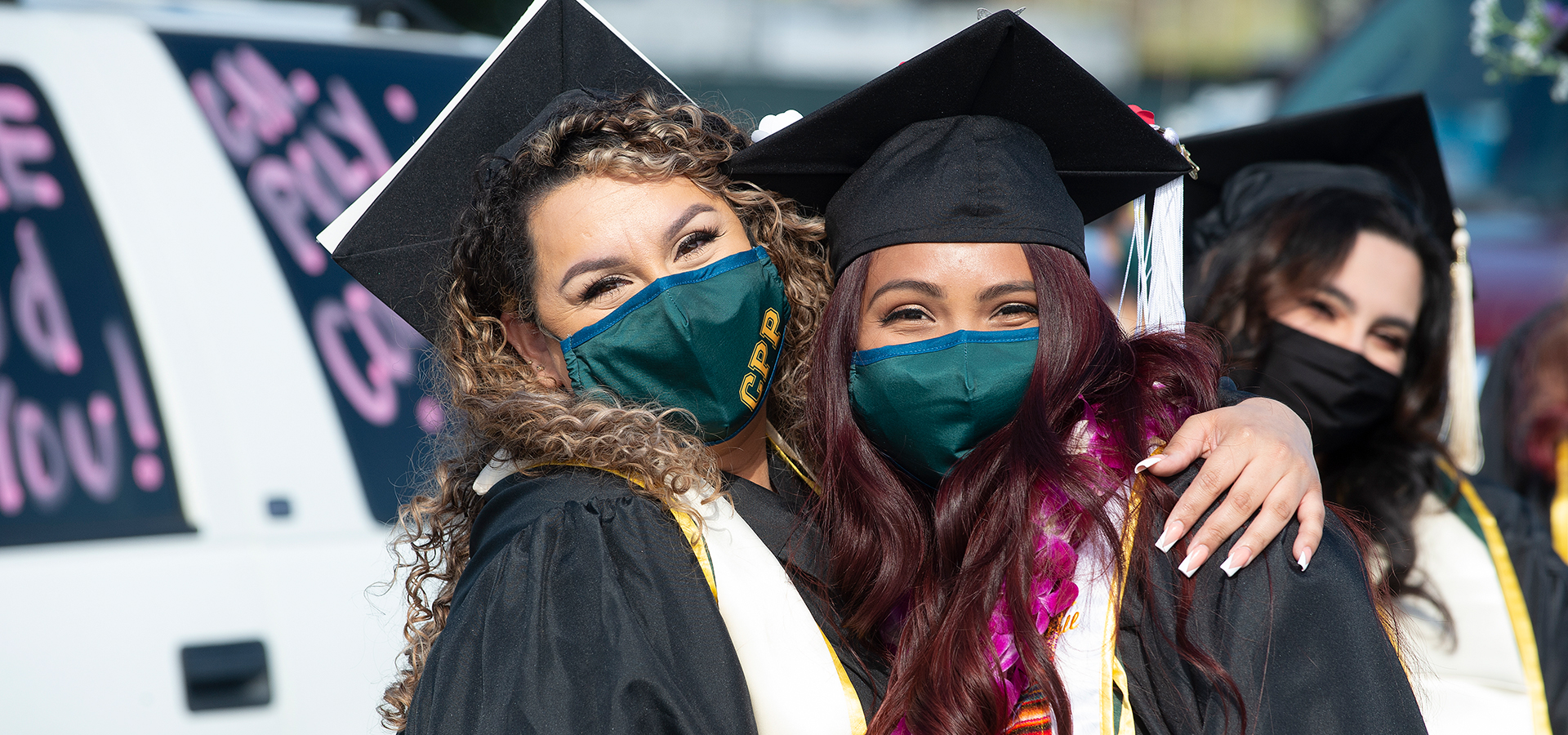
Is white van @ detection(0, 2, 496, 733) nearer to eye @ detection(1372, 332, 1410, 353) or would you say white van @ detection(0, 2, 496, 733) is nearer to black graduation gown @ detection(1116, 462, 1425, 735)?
black graduation gown @ detection(1116, 462, 1425, 735)

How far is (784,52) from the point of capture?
9250 millimetres

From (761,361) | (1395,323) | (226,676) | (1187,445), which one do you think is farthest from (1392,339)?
(226,676)

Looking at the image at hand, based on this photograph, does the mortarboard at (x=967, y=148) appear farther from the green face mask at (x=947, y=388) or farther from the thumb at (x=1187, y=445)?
the thumb at (x=1187, y=445)

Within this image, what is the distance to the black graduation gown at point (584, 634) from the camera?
147 centimetres

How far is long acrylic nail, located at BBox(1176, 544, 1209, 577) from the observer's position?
5.12ft

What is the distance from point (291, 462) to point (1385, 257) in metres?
2.47

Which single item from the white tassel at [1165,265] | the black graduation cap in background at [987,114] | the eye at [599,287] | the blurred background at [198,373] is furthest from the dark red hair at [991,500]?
the blurred background at [198,373]

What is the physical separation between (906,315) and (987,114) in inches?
15.4

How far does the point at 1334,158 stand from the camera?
9.37 ft

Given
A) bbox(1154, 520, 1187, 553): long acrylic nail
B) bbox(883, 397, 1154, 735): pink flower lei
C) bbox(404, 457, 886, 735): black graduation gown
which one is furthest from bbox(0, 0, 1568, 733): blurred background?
bbox(1154, 520, 1187, 553): long acrylic nail

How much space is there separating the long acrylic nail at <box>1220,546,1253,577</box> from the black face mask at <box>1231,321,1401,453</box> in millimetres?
1021

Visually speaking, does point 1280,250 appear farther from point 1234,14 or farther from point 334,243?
point 1234,14

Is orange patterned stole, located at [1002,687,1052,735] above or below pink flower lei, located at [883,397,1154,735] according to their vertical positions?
below

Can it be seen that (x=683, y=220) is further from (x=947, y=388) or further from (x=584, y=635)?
(x=584, y=635)
